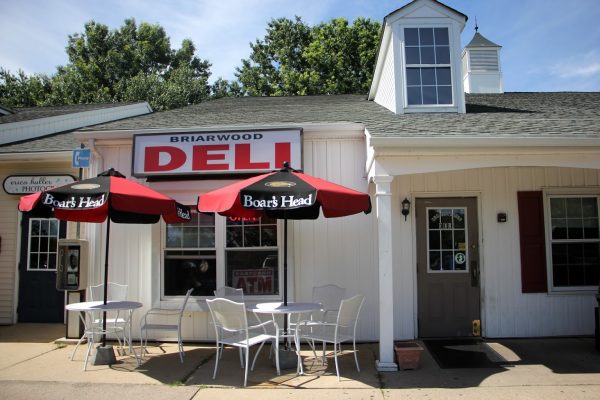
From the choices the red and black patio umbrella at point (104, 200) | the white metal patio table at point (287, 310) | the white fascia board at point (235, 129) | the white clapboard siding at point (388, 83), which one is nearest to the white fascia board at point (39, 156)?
the white fascia board at point (235, 129)

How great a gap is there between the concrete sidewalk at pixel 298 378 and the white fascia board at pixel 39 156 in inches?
143

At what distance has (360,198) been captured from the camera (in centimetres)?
588

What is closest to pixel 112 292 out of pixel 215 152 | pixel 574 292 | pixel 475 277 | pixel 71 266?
pixel 71 266

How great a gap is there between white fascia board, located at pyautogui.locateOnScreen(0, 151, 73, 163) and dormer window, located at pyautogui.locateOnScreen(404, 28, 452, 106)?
6429mm

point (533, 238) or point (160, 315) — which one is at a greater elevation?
point (533, 238)

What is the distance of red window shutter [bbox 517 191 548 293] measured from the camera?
25.0ft

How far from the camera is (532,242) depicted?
768 centimetres

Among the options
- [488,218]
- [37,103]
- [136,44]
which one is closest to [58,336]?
[488,218]

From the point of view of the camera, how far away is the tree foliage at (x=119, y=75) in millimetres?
25172

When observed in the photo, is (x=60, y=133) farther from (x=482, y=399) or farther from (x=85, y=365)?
(x=482, y=399)

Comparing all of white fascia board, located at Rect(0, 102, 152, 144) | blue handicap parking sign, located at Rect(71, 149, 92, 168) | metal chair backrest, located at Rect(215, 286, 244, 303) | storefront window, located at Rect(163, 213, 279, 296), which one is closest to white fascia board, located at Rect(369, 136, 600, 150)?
storefront window, located at Rect(163, 213, 279, 296)

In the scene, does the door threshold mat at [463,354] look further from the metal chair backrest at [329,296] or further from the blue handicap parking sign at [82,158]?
the blue handicap parking sign at [82,158]

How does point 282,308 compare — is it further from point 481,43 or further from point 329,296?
point 481,43

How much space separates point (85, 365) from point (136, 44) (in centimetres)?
3011
